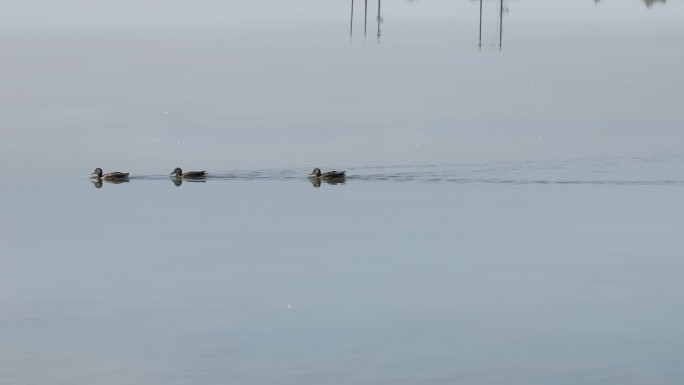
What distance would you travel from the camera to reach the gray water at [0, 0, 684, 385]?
Result: 29062 millimetres

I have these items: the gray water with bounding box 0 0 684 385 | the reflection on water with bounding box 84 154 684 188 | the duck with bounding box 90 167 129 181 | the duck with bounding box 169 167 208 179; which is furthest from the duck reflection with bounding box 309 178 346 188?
the duck with bounding box 90 167 129 181

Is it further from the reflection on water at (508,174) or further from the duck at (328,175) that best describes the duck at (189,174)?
the duck at (328,175)

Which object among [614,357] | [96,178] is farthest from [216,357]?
[96,178]

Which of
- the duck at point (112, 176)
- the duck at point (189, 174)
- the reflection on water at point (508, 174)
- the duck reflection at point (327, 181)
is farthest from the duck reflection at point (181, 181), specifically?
the duck reflection at point (327, 181)

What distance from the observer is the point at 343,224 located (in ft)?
136

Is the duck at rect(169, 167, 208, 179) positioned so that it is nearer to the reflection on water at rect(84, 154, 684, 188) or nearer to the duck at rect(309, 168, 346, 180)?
the reflection on water at rect(84, 154, 684, 188)

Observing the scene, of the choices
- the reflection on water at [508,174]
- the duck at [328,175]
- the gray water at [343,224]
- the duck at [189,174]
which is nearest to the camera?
the gray water at [343,224]

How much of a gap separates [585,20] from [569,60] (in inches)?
1512

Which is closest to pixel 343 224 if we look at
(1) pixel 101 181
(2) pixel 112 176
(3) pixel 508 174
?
(3) pixel 508 174

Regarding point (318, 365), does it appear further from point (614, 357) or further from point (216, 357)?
point (614, 357)

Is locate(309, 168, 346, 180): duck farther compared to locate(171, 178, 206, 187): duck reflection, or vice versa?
locate(171, 178, 206, 187): duck reflection

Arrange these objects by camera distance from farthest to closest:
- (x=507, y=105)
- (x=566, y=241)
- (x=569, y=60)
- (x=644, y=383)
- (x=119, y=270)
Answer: (x=569, y=60), (x=507, y=105), (x=566, y=241), (x=119, y=270), (x=644, y=383)

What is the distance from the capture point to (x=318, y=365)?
2809 centimetres

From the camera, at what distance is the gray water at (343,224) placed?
29.1 meters
